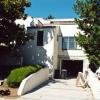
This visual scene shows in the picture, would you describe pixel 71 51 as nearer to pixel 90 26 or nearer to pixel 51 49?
pixel 51 49

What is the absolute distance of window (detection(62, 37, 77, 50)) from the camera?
3522cm

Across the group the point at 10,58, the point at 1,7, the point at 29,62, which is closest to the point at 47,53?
the point at 29,62

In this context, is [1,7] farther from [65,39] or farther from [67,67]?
[67,67]

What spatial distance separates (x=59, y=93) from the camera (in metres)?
23.7

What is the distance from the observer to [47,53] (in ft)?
111

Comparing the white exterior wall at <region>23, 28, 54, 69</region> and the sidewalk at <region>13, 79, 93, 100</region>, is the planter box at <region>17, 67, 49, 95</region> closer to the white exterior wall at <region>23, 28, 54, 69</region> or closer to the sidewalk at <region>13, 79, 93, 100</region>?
the sidewalk at <region>13, 79, 93, 100</region>

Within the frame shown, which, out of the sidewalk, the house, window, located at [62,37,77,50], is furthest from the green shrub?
window, located at [62,37,77,50]

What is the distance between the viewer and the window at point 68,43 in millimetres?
35219

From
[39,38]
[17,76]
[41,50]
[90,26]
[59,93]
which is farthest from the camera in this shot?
[39,38]

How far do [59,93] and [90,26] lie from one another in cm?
1014

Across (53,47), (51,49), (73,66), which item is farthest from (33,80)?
(73,66)

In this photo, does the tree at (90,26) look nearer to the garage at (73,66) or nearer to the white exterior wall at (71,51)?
the white exterior wall at (71,51)

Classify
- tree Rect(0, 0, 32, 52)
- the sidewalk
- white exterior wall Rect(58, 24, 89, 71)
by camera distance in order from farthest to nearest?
1. white exterior wall Rect(58, 24, 89, 71)
2. tree Rect(0, 0, 32, 52)
3. the sidewalk

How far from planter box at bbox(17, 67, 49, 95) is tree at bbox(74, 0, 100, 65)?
15.6 ft
